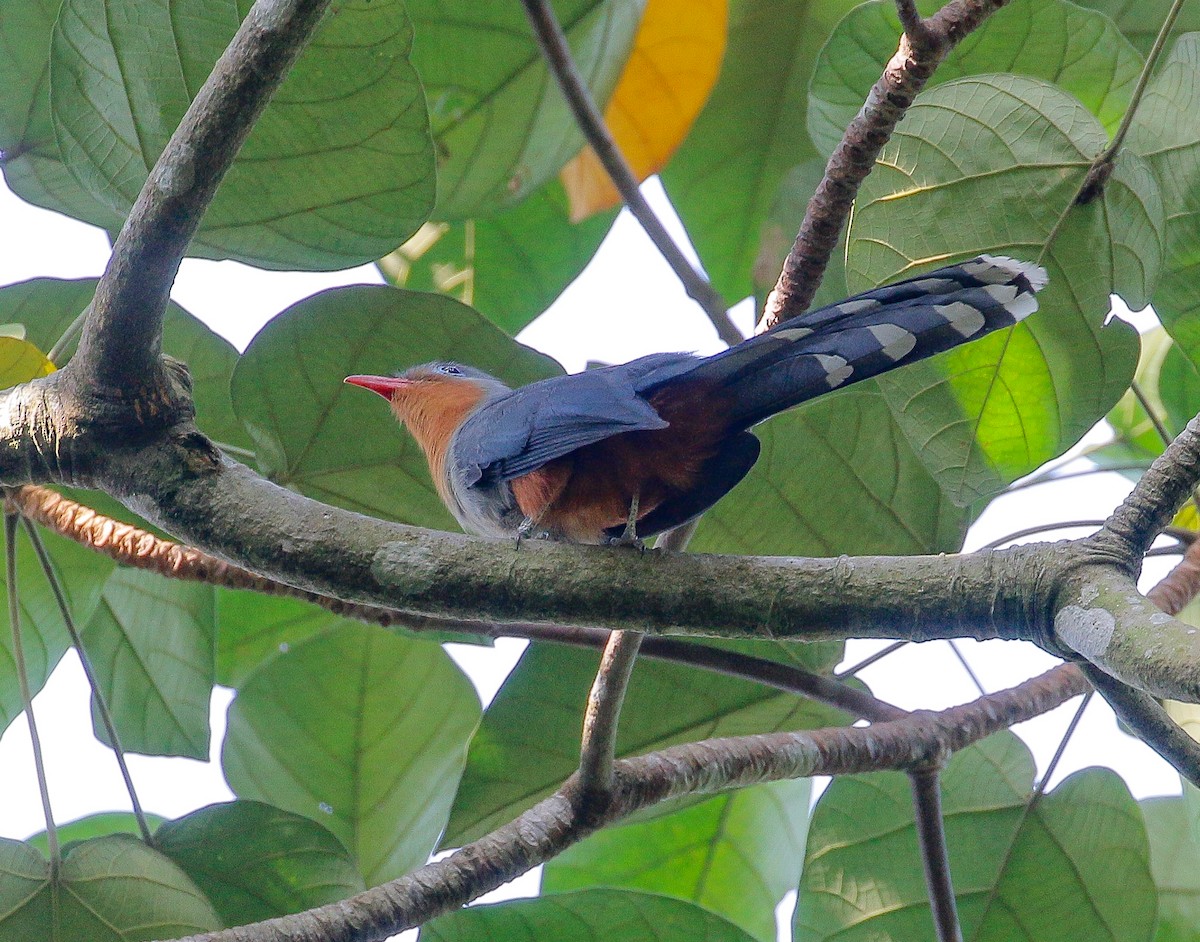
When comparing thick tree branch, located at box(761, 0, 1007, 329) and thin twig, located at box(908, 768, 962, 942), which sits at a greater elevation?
thick tree branch, located at box(761, 0, 1007, 329)

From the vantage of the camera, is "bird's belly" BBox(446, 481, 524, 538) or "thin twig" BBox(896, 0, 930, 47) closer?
"thin twig" BBox(896, 0, 930, 47)

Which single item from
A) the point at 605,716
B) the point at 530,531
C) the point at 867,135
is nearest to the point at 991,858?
the point at 605,716

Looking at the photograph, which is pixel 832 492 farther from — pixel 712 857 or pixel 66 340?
pixel 66 340

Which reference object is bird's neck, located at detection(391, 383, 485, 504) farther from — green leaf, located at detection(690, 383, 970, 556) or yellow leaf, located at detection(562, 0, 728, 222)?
yellow leaf, located at detection(562, 0, 728, 222)

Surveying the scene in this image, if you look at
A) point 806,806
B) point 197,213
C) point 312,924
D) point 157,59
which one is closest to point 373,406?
point 157,59

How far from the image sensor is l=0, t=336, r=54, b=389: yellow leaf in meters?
2.65

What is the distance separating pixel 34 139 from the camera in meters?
2.95

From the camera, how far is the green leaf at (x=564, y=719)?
2812 millimetres

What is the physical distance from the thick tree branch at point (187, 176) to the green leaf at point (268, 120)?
0.57m

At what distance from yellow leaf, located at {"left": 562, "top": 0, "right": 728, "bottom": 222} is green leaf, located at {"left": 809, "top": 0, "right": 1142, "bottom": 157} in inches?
32.5

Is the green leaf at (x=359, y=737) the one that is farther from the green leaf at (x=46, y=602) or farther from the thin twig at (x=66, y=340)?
the thin twig at (x=66, y=340)

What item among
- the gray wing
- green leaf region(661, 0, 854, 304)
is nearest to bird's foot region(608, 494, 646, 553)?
the gray wing

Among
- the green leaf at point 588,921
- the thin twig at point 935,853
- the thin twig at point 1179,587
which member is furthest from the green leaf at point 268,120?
the thin twig at point 1179,587

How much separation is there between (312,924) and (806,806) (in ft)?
6.81
